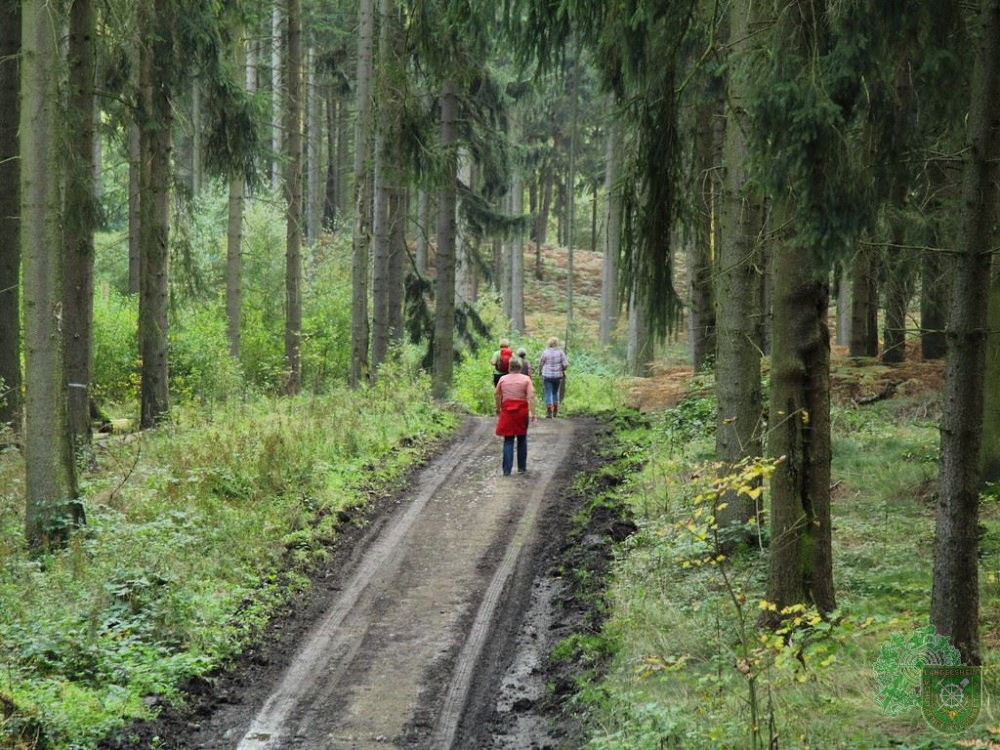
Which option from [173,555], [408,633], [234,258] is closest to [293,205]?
[234,258]

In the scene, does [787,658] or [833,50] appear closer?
[787,658]

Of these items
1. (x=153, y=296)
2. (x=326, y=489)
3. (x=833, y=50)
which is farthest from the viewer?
(x=153, y=296)

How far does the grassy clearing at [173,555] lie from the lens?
7.33 m

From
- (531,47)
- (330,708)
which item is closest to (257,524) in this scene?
(330,708)

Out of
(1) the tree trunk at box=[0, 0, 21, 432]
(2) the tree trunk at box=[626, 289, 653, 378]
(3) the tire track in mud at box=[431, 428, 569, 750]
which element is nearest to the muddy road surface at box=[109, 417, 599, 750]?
(3) the tire track in mud at box=[431, 428, 569, 750]

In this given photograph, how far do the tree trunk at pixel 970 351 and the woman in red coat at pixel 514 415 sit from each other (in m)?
9.42

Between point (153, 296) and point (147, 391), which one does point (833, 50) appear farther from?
point (147, 391)

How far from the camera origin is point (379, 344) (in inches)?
897

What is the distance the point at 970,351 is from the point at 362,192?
17.4m

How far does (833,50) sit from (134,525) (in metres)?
8.67

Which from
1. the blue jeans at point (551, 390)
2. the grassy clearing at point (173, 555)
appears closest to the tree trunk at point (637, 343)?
the blue jeans at point (551, 390)

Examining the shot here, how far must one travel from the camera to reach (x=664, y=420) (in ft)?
58.4

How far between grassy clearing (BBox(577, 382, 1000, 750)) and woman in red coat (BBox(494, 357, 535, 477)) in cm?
239

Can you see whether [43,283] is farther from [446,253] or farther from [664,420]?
[446,253]
